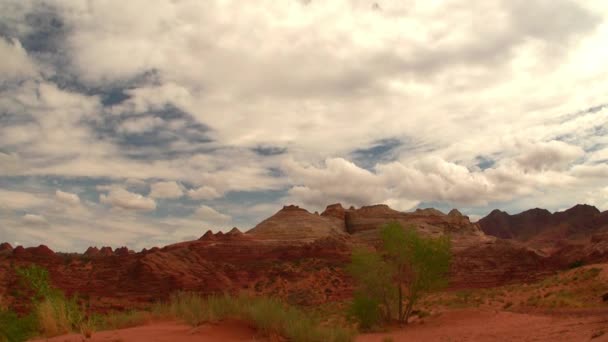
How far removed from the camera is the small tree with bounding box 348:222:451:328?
79.3ft

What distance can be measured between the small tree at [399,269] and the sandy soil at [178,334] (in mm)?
11778

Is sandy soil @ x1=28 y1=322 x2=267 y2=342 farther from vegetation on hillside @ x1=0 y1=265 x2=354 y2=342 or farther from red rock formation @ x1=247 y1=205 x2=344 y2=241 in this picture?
red rock formation @ x1=247 y1=205 x2=344 y2=241

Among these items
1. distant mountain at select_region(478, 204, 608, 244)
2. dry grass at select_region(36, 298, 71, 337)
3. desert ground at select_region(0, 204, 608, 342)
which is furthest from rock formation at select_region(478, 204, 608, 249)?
dry grass at select_region(36, 298, 71, 337)

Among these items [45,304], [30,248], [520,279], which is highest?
[30,248]

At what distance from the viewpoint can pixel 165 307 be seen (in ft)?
53.9

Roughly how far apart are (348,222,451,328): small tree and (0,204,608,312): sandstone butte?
1326 centimetres

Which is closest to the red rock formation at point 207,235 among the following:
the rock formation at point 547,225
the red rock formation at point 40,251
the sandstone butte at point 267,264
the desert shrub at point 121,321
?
the sandstone butte at point 267,264

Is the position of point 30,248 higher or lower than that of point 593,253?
higher

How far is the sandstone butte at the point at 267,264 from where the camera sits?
4822 centimetres

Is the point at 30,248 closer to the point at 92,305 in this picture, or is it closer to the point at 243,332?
the point at 92,305

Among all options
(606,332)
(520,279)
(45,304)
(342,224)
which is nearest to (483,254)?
(520,279)

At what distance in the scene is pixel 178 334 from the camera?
38.2 ft

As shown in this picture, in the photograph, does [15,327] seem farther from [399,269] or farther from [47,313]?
[399,269]

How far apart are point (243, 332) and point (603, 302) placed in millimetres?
23799
